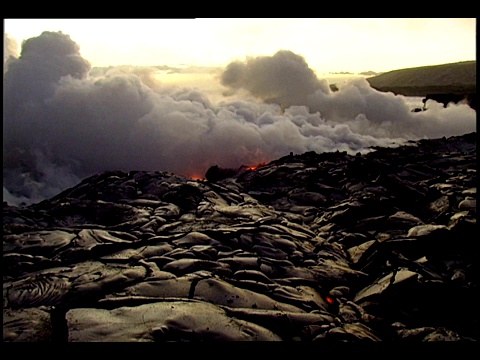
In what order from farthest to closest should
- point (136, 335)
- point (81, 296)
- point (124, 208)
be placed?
point (124, 208) < point (81, 296) < point (136, 335)

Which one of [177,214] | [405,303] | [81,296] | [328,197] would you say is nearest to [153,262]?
[81,296]

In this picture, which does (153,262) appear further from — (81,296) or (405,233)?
(405,233)

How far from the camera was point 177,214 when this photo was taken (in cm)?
931

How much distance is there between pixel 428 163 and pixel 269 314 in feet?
45.2

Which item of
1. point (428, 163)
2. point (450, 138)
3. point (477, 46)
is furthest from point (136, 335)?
point (450, 138)

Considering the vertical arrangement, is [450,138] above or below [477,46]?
below

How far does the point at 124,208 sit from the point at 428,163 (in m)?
12.7

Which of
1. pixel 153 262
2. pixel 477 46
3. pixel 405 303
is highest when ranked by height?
pixel 477 46

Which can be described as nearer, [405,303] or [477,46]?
[477,46]

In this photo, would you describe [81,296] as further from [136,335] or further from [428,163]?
[428,163]

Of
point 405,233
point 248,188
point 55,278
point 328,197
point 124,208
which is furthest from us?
point 248,188
